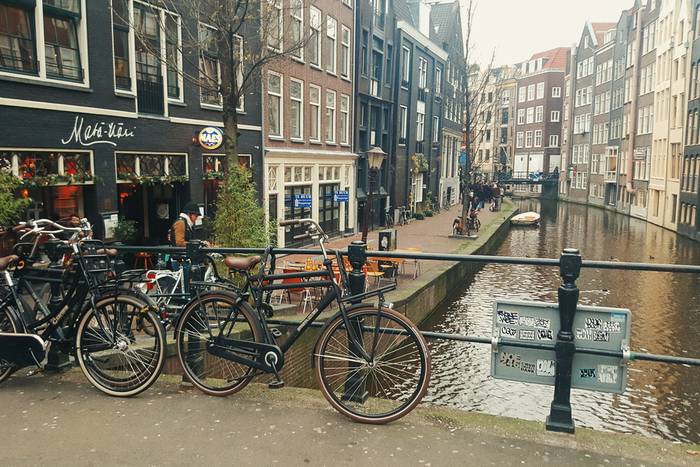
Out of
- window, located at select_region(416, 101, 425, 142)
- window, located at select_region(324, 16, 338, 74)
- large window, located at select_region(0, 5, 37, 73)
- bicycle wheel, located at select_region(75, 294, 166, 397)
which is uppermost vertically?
window, located at select_region(324, 16, 338, 74)

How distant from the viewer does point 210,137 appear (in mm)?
15109

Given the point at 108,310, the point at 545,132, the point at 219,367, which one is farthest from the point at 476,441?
the point at 545,132

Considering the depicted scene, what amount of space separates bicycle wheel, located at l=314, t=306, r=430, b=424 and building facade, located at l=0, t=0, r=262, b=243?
8.79 meters

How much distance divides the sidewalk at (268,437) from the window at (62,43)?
8965mm

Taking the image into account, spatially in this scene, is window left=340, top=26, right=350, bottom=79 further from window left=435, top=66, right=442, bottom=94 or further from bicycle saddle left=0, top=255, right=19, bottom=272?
bicycle saddle left=0, top=255, right=19, bottom=272

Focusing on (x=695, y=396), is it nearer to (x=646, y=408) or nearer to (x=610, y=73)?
(x=646, y=408)

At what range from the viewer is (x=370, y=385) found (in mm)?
9758

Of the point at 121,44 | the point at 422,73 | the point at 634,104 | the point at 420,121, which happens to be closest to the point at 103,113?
the point at 121,44

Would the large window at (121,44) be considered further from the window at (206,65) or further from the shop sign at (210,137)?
the shop sign at (210,137)

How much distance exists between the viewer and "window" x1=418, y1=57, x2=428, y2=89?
3630cm

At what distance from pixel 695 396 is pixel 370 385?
18.3 ft

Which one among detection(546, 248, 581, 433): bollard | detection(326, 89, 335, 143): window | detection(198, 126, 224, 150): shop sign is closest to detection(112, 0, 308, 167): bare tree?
detection(198, 126, 224, 150): shop sign

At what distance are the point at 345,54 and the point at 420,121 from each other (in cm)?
1381

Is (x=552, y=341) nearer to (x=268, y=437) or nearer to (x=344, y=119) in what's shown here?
(x=268, y=437)
